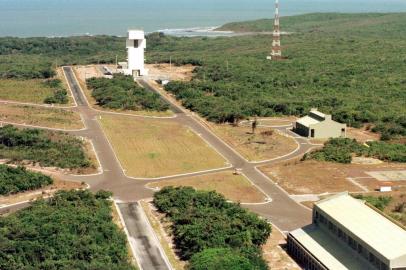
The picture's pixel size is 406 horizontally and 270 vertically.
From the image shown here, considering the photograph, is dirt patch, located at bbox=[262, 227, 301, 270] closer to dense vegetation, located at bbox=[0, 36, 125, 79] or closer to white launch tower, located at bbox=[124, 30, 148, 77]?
white launch tower, located at bbox=[124, 30, 148, 77]

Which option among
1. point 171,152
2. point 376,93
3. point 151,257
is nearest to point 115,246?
point 151,257

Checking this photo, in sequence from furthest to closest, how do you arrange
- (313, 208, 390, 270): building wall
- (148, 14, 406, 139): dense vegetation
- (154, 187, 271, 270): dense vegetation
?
(148, 14, 406, 139): dense vegetation < (154, 187, 271, 270): dense vegetation < (313, 208, 390, 270): building wall

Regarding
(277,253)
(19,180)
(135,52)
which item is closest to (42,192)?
(19,180)

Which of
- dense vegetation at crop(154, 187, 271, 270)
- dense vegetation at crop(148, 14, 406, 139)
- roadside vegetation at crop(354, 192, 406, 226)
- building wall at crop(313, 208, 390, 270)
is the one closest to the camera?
building wall at crop(313, 208, 390, 270)

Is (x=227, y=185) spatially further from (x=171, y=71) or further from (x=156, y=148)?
(x=171, y=71)

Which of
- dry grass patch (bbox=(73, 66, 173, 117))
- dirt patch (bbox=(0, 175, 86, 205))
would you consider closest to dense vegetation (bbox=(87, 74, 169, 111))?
dry grass patch (bbox=(73, 66, 173, 117))

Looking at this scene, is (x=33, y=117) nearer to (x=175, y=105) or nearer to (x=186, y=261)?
(x=175, y=105)
